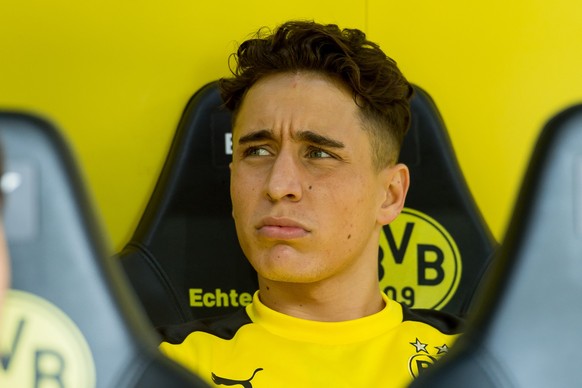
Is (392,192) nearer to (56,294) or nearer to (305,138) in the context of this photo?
(305,138)

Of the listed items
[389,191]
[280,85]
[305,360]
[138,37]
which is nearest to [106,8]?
[138,37]

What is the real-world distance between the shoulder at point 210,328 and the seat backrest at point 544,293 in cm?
61

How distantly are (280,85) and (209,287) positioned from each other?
0.40 m

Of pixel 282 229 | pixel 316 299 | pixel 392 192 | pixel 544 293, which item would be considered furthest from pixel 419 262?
pixel 544 293

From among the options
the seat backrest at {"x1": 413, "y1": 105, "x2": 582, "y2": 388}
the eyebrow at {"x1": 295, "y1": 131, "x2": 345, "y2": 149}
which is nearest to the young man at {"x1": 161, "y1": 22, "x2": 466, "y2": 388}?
the eyebrow at {"x1": 295, "y1": 131, "x2": 345, "y2": 149}

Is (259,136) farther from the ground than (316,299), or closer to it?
farther from the ground

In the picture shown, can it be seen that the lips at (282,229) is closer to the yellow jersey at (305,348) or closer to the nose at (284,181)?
the nose at (284,181)

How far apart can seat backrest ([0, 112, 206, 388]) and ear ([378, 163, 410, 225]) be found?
2.37 feet

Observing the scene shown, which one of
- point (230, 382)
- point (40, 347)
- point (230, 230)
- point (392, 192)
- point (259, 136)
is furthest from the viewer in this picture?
point (230, 230)

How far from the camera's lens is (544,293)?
0.88 m

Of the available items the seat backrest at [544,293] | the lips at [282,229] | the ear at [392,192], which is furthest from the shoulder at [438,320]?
the seat backrest at [544,293]

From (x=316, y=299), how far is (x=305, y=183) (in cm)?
→ 16

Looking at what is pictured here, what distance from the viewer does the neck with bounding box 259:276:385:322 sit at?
1488 millimetres

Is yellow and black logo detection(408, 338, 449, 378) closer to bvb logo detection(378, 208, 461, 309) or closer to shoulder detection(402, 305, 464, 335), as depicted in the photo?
shoulder detection(402, 305, 464, 335)
